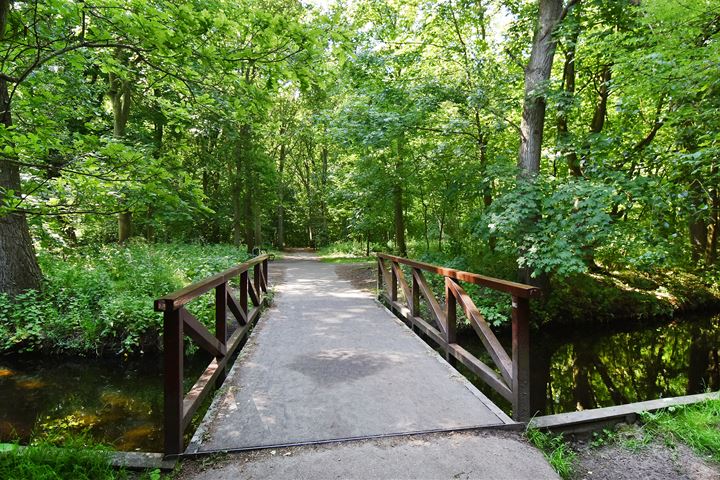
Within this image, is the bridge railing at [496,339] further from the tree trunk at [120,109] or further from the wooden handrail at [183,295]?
the tree trunk at [120,109]

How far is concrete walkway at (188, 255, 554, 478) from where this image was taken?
8.38ft

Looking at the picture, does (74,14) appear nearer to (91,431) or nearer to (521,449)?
(91,431)

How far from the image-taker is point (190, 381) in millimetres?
5027

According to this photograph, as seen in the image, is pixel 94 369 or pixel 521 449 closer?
pixel 521 449

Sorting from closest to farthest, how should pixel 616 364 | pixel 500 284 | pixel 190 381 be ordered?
pixel 500 284 → pixel 190 381 → pixel 616 364

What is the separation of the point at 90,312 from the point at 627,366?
8.81 meters

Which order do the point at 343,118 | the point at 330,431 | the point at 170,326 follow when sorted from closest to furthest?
the point at 170,326 → the point at 330,431 → the point at 343,118

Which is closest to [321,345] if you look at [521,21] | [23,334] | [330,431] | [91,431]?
[330,431]

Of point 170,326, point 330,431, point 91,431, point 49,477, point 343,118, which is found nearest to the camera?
point 49,477

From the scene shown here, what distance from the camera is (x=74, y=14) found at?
8.96 feet

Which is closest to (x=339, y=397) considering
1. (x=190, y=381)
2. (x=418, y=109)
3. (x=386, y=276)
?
(x=190, y=381)

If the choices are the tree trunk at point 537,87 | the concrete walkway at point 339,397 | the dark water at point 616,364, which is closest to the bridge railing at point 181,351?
the concrete walkway at point 339,397

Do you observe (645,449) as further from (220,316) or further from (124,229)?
(124,229)

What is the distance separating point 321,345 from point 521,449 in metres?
2.74
